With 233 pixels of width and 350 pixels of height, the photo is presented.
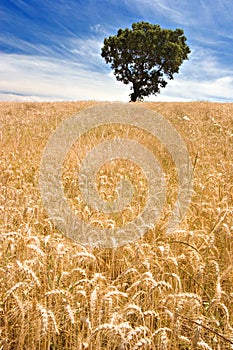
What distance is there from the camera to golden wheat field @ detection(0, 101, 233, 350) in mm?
1651

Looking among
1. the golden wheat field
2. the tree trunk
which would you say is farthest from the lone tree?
the golden wheat field

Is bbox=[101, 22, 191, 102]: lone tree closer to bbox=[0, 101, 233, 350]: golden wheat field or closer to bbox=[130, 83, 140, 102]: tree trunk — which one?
bbox=[130, 83, 140, 102]: tree trunk

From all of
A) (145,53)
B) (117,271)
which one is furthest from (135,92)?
(117,271)

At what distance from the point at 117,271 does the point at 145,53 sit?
35.8m

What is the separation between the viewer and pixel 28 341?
1.69m

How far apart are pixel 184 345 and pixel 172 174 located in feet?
11.9

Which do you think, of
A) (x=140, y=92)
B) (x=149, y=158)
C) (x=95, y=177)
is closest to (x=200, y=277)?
(x=95, y=177)

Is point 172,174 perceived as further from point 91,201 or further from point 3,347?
point 3,347

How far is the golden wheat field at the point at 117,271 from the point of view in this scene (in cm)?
165

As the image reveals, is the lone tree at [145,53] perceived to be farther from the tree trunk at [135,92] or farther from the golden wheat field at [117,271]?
the golden wheat field at [117,271]

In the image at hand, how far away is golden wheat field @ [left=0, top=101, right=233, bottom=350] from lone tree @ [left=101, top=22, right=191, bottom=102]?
30027mm

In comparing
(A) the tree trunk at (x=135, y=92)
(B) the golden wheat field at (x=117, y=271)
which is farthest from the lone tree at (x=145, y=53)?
(B) the golden wheat field at (x=117, y=271)

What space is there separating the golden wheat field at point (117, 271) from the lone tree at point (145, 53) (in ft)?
A: 98.5

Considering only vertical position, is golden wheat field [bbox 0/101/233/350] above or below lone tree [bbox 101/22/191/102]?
below
